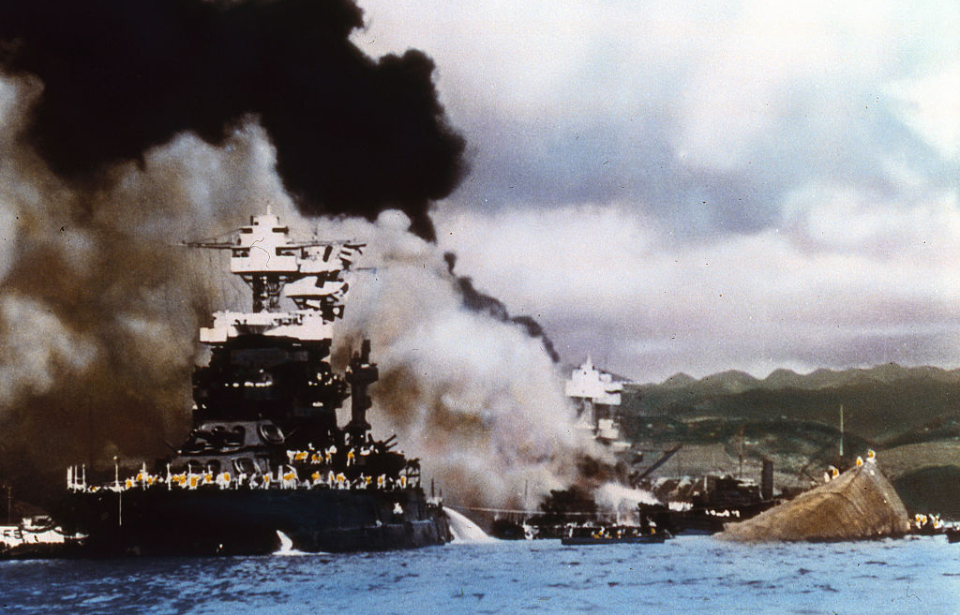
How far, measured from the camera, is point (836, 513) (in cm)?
8906

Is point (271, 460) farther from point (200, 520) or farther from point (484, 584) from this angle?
point (484, 584)

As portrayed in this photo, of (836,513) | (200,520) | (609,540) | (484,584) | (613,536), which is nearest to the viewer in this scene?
(484,584)

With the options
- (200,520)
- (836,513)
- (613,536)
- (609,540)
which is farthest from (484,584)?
(836,513)

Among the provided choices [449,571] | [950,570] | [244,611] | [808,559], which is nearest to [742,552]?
[808,559]

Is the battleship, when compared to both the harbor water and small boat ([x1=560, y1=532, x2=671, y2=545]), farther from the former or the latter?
small boat ([x1=560, y1=532, x2=671, y2=545])

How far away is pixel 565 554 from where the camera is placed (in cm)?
7400

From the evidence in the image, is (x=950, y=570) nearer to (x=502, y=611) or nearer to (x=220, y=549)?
(x=502, y=611)

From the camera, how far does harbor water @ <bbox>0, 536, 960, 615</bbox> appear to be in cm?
4312

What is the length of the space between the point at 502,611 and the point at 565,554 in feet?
107

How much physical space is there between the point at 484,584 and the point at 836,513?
45.2 metres

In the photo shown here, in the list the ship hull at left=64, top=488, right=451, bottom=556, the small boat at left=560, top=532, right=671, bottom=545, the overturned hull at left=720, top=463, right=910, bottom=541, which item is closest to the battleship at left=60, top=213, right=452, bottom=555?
the ship hull at left=64, top=488, right=451, bottom=556

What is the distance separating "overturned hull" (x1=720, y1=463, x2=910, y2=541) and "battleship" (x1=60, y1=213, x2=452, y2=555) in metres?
26.3

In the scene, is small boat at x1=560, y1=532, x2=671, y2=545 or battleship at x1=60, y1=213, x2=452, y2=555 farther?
small boat at x1=560, y1=532, x2=671, y2=545

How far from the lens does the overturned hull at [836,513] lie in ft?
290
